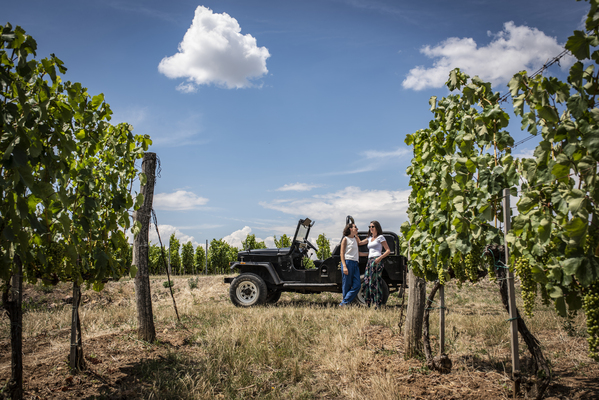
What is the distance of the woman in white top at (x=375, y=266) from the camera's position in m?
6.12

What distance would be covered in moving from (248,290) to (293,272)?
1.00m

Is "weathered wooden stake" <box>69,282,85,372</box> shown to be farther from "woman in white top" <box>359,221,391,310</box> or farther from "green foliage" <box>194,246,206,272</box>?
"green foliage" <box>194,246,206,272</box>

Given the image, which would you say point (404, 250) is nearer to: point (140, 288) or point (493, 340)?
point (493, 340)

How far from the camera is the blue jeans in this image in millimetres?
6371

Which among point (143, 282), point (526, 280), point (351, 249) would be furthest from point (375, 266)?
point (526, 280)

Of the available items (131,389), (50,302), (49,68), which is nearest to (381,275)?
(131,389)

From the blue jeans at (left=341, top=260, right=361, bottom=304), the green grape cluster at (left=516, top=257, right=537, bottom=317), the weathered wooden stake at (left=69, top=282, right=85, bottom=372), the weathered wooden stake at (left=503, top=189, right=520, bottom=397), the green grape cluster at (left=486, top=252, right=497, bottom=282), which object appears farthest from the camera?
the blue jeans at (left=341, top=260, right=361, bottom=304)

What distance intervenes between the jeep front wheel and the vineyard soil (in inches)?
46.1

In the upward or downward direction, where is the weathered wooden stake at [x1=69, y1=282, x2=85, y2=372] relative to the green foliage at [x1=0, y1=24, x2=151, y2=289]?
downward

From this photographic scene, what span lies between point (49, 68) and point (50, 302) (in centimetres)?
735

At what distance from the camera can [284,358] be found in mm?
3961

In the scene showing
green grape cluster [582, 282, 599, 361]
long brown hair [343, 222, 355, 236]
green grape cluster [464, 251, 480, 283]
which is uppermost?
long brown hair [343, 222, 355, 236]

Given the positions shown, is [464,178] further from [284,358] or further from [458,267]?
[284,358]

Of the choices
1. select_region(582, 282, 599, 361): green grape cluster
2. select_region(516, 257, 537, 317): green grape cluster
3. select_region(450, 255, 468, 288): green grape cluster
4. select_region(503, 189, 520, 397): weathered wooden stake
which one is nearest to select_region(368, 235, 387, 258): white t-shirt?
select_region(450, 255, 468, 288): green grape cluster
